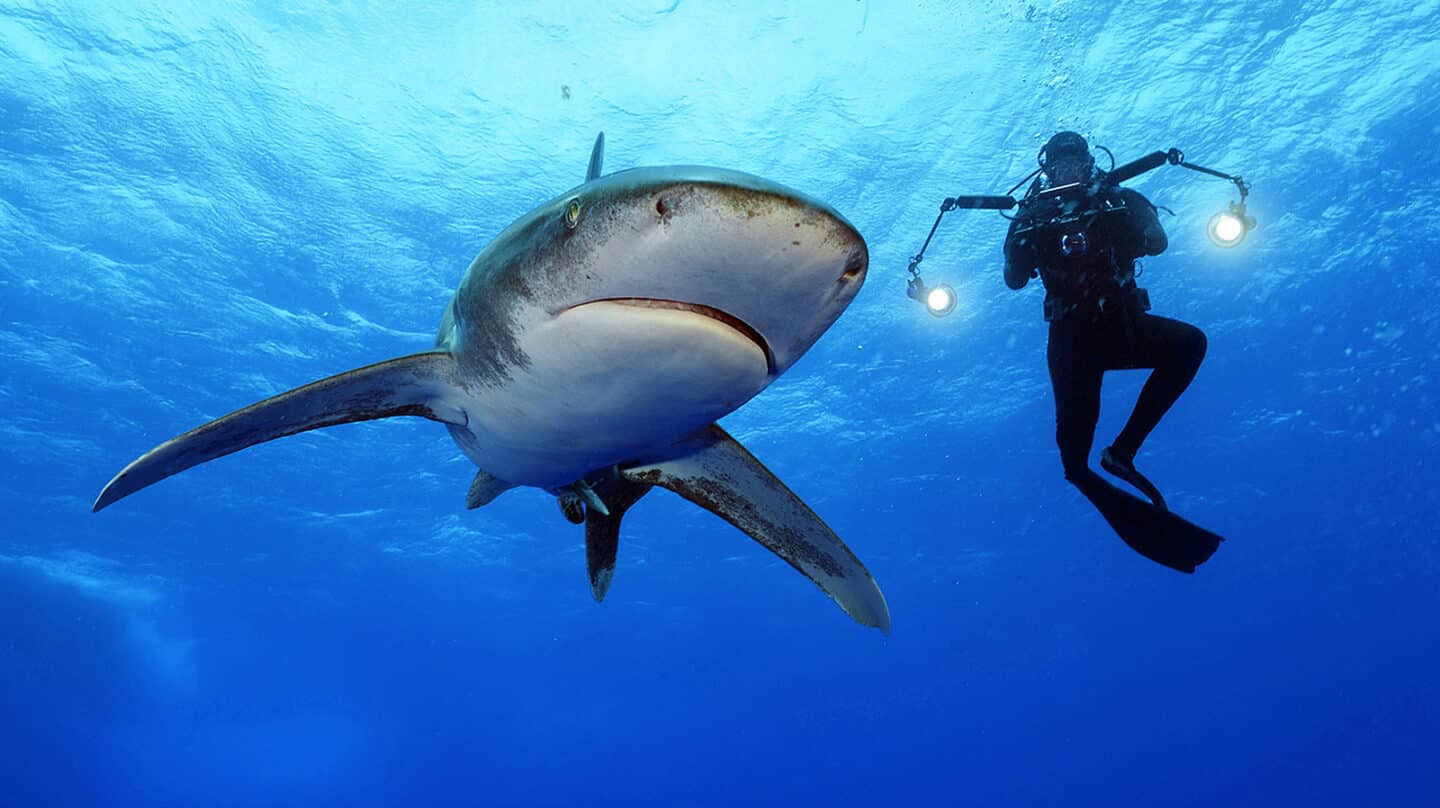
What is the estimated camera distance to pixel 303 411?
Answer: 10.00 feet

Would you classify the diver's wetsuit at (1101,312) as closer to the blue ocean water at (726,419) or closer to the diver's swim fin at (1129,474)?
the diver's swim fin at (1129,474)

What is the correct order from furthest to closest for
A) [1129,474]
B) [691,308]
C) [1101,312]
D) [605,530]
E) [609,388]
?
[1101,312] < [1129,474] < [605,530] < [609,388] < [691,308]

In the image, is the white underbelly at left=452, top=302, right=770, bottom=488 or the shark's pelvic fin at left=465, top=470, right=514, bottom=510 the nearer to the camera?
the white underbelly at left=452, top=302, right=770, bottom=488

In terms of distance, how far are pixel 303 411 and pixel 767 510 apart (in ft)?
7.39

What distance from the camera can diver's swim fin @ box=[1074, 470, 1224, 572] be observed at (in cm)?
575

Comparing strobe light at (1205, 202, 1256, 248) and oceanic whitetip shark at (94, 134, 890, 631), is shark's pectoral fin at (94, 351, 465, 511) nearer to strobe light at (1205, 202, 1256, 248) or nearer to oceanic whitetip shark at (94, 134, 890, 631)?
oceanic whitetip shark at (94, 134, 890, 631)

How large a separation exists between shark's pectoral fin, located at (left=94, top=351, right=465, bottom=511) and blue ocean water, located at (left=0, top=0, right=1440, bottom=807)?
9.50m

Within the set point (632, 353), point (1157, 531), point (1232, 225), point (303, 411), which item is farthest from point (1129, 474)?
point (303, 411)

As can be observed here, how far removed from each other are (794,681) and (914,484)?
141 ft

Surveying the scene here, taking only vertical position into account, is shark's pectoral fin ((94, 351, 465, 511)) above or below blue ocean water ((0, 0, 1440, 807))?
below

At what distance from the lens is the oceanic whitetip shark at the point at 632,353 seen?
Result: 1.82 meters

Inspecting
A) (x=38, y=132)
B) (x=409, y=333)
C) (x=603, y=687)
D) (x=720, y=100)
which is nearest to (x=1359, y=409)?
(x=720, y=100)

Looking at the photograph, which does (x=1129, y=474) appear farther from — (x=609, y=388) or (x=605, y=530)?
(x=609, y=388)

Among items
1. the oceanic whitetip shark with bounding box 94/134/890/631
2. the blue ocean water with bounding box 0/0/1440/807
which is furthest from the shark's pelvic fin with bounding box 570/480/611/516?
the blue ocean water with bounding box 0/0/1440/807
